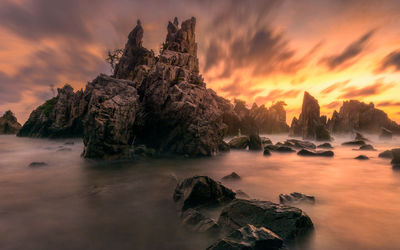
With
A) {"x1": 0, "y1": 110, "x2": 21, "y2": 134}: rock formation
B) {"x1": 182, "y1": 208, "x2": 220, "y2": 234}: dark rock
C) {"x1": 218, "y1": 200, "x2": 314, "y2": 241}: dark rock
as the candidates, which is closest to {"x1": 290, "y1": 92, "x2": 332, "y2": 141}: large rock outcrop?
{"x1": 218, "y1": 200, "x2": 314, "y2": 241}: dark rock

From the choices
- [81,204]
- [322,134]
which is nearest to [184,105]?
[81,204]

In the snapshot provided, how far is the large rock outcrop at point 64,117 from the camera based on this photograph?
1989 inches

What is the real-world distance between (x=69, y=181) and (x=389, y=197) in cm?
1508

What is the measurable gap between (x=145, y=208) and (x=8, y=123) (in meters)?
127

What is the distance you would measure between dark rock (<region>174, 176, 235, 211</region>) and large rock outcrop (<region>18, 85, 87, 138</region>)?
50532 mm

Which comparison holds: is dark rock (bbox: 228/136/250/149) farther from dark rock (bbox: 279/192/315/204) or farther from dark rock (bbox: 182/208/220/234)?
dark rock (bbox: 182/208/220/234)

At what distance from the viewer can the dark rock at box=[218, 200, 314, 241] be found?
4203mm

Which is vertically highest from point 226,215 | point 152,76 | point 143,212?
point 152,76

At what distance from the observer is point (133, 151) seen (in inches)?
698

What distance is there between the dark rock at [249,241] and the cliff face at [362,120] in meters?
83.1

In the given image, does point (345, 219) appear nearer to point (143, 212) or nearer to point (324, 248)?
point (324, 248)

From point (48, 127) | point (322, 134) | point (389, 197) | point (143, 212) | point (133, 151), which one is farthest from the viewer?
point (48, 127)

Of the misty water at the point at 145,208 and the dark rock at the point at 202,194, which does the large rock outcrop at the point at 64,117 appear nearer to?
the misty water at the point at 145,208

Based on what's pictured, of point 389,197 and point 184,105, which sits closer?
point 389,197
